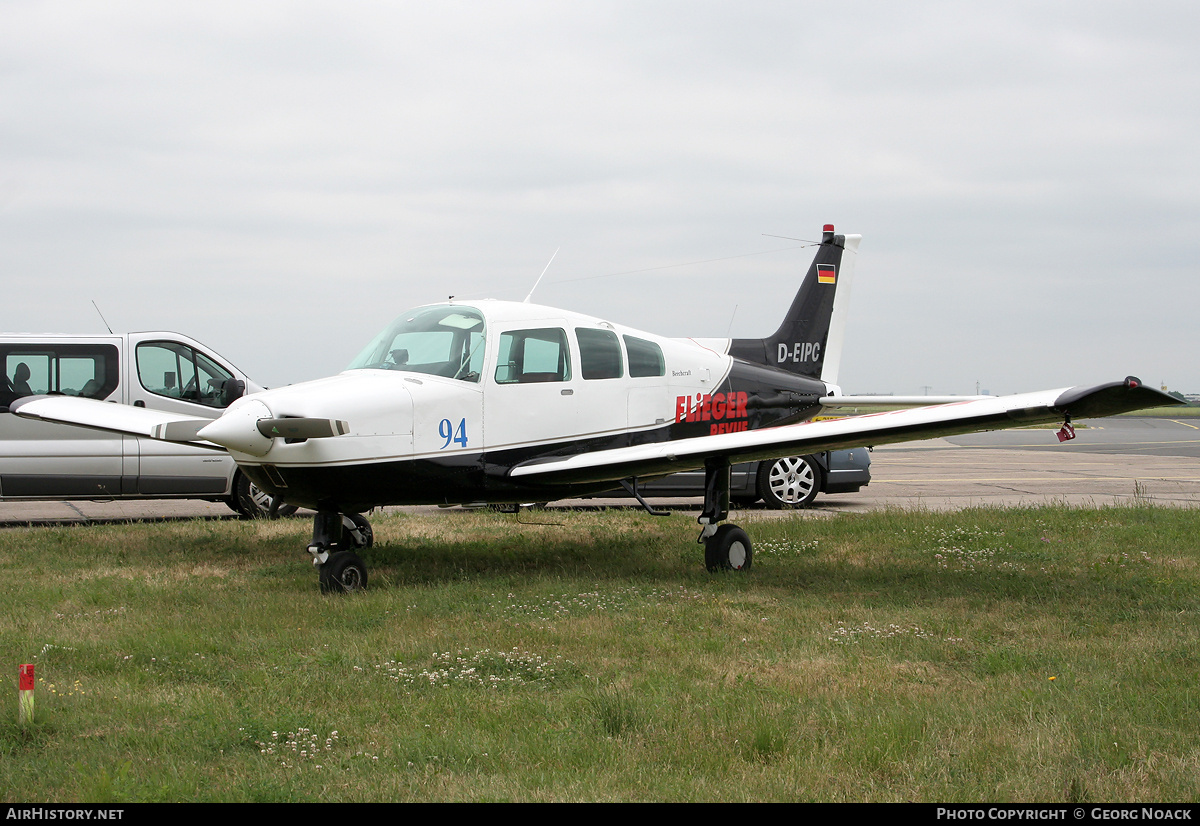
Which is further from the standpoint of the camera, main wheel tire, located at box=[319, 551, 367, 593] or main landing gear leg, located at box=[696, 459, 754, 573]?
main landing gear leg, located at box=[696, 459, 754, 573]

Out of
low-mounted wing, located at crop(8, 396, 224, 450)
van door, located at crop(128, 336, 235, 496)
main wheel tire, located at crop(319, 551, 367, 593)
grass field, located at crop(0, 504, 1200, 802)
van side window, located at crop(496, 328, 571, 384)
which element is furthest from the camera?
van door, located at crop(128, 336, 235, 496)

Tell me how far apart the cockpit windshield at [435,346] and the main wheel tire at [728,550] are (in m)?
2.59

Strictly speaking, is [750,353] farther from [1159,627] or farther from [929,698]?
[929,698]

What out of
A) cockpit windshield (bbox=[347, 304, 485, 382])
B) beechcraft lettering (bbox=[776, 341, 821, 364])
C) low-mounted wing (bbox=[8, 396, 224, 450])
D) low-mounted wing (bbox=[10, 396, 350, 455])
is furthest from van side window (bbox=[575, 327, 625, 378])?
beechcraft lettering (bbox=[776, 341, 821, 364])

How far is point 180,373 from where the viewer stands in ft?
42.7

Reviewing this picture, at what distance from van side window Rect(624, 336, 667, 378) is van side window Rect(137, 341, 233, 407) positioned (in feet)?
20.4

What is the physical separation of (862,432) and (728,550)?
1753mm

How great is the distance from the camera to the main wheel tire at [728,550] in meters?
8.98

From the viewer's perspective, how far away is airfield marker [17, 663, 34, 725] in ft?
14.3

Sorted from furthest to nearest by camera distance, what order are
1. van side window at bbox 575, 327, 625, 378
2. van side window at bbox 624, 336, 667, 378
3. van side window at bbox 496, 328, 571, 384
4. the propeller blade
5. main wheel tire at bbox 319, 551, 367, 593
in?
van side window at bbox 624, 336, 667, 378
van side window at bbox 575, 327, 625, 378
van side window at bbox 496, 328, 571, 384
main wheel tire at bbox 319, 551, 367, 593
the propeller blade

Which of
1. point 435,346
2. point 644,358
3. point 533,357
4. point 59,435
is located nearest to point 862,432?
point 644,358

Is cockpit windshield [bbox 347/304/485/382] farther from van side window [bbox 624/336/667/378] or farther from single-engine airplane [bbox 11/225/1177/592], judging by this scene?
van side window [bbox 624/336/667/378]

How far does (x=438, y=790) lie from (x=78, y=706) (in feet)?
7.05

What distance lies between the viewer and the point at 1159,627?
6.59 metres
